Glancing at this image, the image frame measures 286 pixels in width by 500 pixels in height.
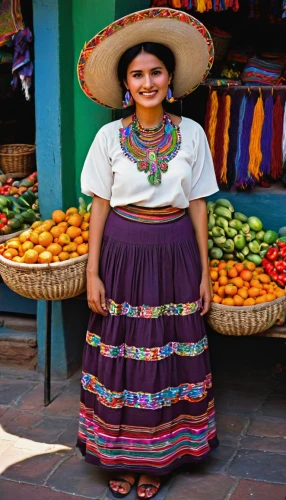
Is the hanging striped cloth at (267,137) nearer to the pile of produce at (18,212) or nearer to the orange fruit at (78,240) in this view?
the orange fruit at (78,240)

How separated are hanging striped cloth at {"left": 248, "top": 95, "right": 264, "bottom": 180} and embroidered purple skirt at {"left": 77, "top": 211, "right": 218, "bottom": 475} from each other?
1060 millimetres

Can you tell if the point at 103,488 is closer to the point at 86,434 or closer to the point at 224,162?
the point at 86,434

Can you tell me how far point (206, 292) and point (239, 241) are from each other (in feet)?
2.31

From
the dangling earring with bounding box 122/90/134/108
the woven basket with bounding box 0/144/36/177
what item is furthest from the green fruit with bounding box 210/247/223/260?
the woven basket with bounding box 0/144/36/177

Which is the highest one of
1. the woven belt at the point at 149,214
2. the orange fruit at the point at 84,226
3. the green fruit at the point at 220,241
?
the woven belt at the point at 149,214

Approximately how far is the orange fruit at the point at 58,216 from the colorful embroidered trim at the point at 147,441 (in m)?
1.14

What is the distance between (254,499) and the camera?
3.55 meters

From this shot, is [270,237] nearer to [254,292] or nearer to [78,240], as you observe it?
[254,292]

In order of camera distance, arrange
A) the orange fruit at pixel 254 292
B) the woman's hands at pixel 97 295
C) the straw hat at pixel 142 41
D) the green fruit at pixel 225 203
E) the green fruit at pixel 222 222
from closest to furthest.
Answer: the straw hat at pixel 142 41 → the woman's hands at pixel 97 295 → the orange fruit at pixel 254 292 → the green fruit at pixel 222 222 → the green fruit at pixel 225 203

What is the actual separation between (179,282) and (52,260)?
0.76 m

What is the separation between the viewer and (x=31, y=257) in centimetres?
388

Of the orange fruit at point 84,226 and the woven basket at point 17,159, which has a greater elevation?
the woven basket at point 17,159

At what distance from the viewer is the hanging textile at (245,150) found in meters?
4.53

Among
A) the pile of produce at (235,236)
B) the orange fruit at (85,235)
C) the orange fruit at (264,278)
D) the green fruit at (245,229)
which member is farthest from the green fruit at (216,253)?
the orange fruit at (85,235)
